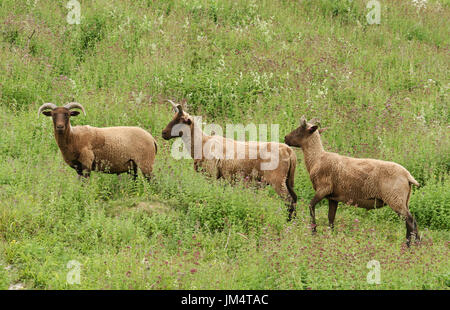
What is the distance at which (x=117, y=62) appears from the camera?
15688mm

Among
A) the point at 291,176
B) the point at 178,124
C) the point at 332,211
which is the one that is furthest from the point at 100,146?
the point at 332,211

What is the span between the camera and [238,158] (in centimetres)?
1128

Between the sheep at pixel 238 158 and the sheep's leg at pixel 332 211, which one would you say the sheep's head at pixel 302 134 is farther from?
the sheep's leg at pixel 332 211

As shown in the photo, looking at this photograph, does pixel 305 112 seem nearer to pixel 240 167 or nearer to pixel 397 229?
pixel 240 167

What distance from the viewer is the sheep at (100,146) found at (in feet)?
34.6

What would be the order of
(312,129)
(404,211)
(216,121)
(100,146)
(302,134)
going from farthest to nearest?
(216,121) < (302,134) < (312,129) < (100,146) < (404,211)

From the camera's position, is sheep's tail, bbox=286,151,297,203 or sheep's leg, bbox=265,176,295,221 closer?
sheep's leg, bbox=265,176,295,221

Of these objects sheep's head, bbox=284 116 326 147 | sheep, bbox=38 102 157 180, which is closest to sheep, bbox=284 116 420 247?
sheep's head, bbox=284 116 326 147

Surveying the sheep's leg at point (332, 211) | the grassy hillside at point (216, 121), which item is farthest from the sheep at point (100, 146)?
the sheep's leg at point (332, 211)

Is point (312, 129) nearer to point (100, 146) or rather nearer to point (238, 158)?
point (238, 158)

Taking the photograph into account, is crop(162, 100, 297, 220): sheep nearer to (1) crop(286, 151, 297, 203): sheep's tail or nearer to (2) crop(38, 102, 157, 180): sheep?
(1) crop(286, 151, 297, 203): sheep's tail

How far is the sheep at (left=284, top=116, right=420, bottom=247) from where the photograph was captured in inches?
385

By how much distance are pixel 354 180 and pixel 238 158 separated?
2271 millimetres

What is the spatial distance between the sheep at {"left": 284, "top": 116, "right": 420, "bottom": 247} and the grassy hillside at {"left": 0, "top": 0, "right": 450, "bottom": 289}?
457 millimetres
